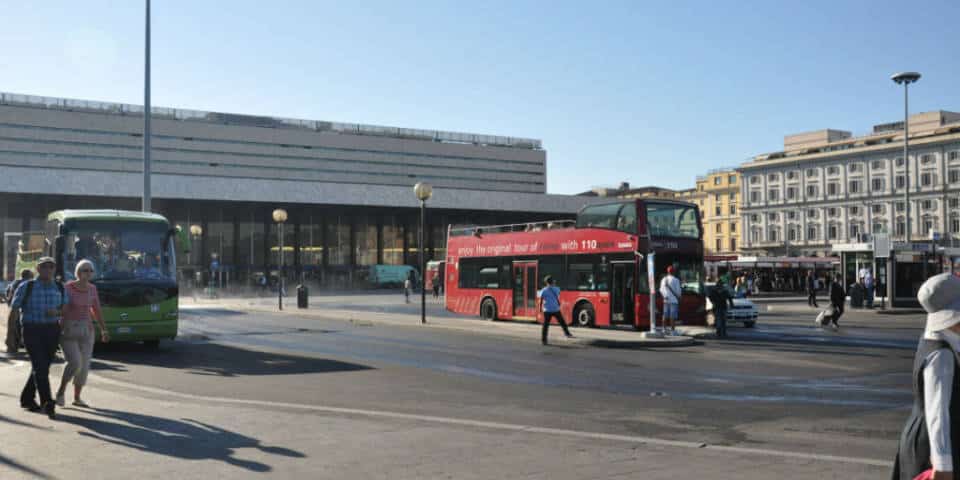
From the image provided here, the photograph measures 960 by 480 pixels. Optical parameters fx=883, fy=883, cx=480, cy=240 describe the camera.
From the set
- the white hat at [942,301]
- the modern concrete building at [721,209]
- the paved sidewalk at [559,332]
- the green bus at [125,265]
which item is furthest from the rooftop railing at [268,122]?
the white hat at [942,301]

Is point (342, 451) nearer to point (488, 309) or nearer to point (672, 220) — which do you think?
point (672, 220)

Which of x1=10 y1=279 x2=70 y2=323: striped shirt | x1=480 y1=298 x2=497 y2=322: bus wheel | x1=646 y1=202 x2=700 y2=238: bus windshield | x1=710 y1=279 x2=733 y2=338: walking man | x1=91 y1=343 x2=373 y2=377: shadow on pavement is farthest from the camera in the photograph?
x1=480 y1=298 x2=497 y2=322: bus wheel

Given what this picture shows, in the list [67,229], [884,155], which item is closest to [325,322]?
[67,229]

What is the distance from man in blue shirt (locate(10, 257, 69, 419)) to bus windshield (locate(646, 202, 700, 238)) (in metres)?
16.7

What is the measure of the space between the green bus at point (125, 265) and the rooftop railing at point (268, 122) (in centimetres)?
9767

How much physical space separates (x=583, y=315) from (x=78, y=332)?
54.7ft

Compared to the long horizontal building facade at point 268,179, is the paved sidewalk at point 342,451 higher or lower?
lower

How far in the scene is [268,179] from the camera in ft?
280

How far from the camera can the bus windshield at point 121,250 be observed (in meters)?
17.7

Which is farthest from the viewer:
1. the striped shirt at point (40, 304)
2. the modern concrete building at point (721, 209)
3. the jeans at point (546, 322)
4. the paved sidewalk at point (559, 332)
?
the modern concrete building at point (721, 209)

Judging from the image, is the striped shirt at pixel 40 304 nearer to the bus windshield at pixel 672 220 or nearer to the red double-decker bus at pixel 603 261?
the red double-decker bus at pixel 603 261

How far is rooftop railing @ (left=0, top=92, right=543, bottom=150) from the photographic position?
107 m

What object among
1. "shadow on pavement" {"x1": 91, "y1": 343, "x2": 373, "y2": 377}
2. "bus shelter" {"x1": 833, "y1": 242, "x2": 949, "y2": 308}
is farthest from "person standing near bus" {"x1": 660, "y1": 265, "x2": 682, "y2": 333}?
"bus shelter" {"x1": 833, "y1": 242, "x2": 949, "y2": 308}

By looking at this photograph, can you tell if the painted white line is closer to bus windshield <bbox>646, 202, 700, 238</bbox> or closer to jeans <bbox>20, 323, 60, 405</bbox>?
jeans <bbox>20, 323, 60, 405</bbox>
